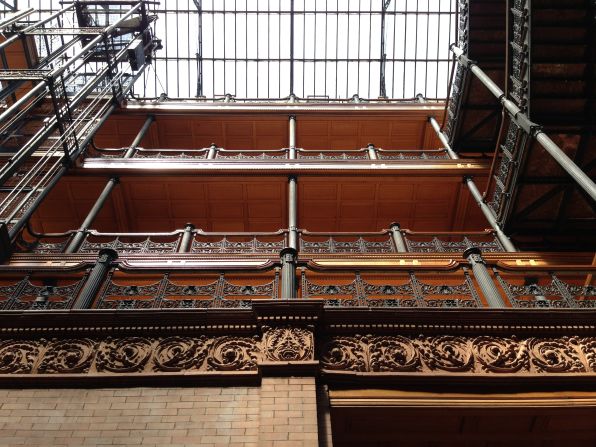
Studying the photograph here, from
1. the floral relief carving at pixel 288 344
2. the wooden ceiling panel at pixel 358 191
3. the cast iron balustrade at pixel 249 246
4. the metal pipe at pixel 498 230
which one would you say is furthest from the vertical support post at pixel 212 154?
the floral relief carving at pixel 288 344

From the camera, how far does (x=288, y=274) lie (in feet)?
26.1

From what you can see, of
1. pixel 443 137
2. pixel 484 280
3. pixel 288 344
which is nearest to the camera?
pixel 288 344

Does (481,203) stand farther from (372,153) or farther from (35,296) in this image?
(35,296)

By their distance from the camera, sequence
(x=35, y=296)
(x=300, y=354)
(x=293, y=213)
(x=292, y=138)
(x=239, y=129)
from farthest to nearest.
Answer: (x=239, y=129) < (x=292, y=138) < (x=293, y=213) < (x=35, y=296) < (x=300, y=354)

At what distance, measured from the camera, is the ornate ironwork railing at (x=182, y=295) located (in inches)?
291

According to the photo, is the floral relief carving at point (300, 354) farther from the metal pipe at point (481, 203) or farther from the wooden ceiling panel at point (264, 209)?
the wooden ceiling panel at point (264, 209)

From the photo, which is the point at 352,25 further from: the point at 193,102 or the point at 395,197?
the point at 395,197

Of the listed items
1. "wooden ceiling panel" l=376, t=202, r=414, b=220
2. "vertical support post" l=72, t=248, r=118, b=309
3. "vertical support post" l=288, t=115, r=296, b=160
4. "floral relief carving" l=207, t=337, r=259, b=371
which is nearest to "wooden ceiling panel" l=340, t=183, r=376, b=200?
"wooden ceiling panel" l=376, t=202, r=414, b=220

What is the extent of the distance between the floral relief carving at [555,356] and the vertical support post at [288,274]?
307 cm

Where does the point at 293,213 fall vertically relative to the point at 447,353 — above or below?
below

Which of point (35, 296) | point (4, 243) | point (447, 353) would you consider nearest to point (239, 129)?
point (4, 243)

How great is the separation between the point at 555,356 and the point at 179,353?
4387 mm

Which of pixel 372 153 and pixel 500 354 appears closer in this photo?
pixel 500 354

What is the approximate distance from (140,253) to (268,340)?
6069 mm
